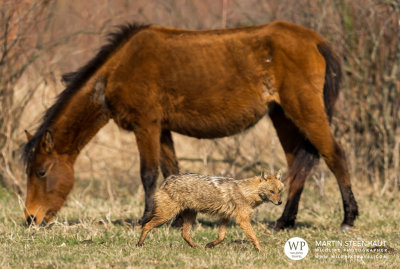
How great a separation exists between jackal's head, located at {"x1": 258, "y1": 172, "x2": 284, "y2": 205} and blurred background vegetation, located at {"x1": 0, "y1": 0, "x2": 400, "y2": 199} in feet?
11.7

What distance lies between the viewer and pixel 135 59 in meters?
6.78

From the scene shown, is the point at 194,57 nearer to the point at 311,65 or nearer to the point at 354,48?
the point at 311,65

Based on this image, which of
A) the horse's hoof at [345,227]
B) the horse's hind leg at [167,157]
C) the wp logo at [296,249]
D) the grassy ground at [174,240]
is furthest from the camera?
the horse's hind leg at [167,157]

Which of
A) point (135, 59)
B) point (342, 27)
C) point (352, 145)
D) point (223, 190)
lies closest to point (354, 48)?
point (342, 27)

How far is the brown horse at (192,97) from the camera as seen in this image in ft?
21.7

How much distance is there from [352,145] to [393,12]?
2.18 m

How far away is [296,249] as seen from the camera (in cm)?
488

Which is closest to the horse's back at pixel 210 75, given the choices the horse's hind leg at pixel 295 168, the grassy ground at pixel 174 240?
the horse's hind leg at pixel 295 168

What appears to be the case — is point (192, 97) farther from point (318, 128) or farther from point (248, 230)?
point (248, 230)

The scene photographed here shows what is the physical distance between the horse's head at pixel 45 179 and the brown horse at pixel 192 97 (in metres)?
0.01

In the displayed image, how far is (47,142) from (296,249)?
328cm

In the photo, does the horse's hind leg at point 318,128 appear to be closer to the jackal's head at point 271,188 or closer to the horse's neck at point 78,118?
the jackal's head at point 271,188

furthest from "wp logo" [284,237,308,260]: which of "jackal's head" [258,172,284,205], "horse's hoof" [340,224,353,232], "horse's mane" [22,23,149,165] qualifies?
"horse's mane" [22,23,149,165]

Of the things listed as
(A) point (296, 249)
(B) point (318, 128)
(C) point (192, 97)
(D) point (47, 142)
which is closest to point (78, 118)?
(D) point (47, 142)
